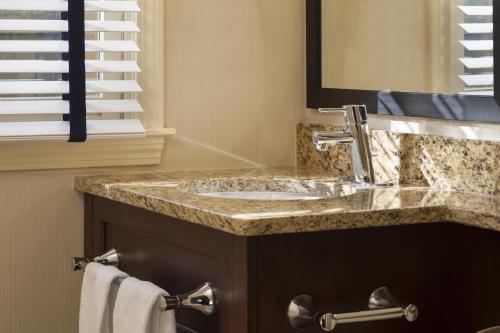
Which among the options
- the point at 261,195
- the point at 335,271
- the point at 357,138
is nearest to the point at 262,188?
the point at 261,195

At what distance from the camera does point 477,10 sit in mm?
1955

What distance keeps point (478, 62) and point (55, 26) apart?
3.15ft

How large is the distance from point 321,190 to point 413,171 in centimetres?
22

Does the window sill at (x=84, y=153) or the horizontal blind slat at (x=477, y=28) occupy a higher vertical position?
the horizontal blind slat at (x=477, y=28)

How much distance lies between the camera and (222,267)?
1.73 meters

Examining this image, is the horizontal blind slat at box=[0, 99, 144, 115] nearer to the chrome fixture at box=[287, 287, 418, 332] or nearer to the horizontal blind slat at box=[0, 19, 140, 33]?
the horizontal blind slat at box=[0, 19, 140, 33]

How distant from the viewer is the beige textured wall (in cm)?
228

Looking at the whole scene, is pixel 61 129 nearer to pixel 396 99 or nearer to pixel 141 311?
pixel 141 311

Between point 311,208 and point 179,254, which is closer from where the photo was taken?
point 311,208

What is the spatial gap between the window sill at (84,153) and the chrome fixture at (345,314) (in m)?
0.81

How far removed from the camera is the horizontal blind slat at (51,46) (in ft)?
7.18

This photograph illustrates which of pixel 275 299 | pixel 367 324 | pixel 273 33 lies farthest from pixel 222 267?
pixel 273 33

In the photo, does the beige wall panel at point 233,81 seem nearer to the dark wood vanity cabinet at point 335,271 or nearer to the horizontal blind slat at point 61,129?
the horizontal blind slat at point 61,129

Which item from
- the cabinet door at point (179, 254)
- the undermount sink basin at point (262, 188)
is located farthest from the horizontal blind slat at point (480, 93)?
the cabinet door at point (179, 254)
